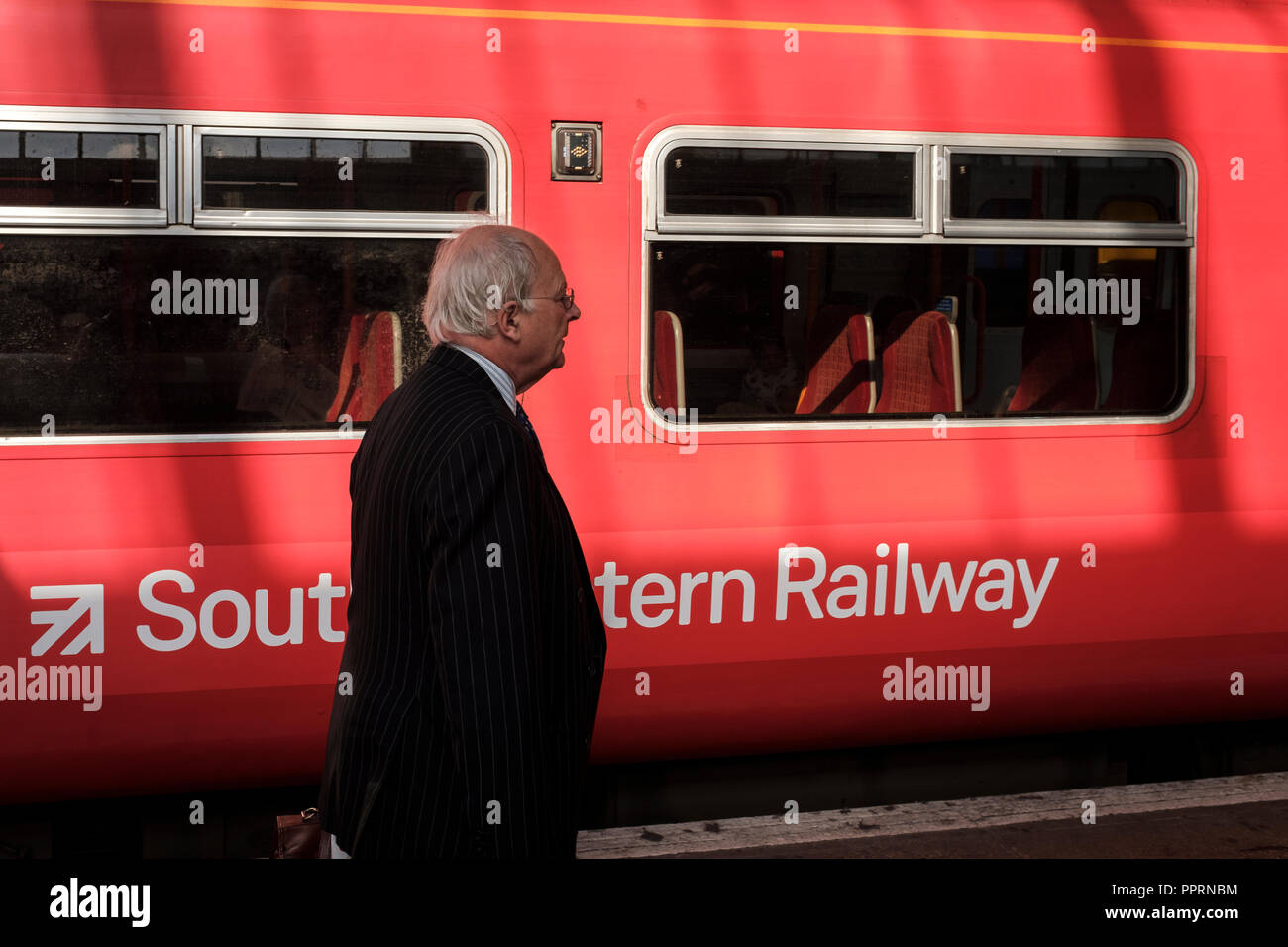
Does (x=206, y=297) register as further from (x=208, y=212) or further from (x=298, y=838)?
(x=298, y=838)

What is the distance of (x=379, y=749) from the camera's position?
1947 millimetres

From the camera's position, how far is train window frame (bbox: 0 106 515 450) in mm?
3570

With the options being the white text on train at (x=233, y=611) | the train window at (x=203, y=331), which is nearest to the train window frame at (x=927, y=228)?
the train window at (x=203, y=331)

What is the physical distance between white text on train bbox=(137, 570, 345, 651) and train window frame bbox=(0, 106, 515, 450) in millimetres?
406

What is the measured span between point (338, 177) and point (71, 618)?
1443mm

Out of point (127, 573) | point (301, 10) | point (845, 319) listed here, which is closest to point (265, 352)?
point (127, 573)

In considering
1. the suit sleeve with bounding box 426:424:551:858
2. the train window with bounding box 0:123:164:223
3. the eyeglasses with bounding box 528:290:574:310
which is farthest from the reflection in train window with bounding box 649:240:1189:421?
the suit sleeve with bounding box 426:424:551:858

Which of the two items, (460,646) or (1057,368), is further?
(1057,368)

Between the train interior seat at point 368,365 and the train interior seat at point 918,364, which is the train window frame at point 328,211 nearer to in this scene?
the train interior seat at point 368,365

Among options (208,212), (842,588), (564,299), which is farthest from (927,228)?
(564,299)

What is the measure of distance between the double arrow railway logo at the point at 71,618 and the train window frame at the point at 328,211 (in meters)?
1.07

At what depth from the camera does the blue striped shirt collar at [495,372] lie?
2.03 meters

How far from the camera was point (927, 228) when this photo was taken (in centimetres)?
416

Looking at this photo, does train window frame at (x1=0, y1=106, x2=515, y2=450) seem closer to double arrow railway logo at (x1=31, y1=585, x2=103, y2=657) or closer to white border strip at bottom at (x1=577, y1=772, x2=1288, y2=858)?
double arrow railway logo at (x1=31, y1=585, x2=103, y2=657)
